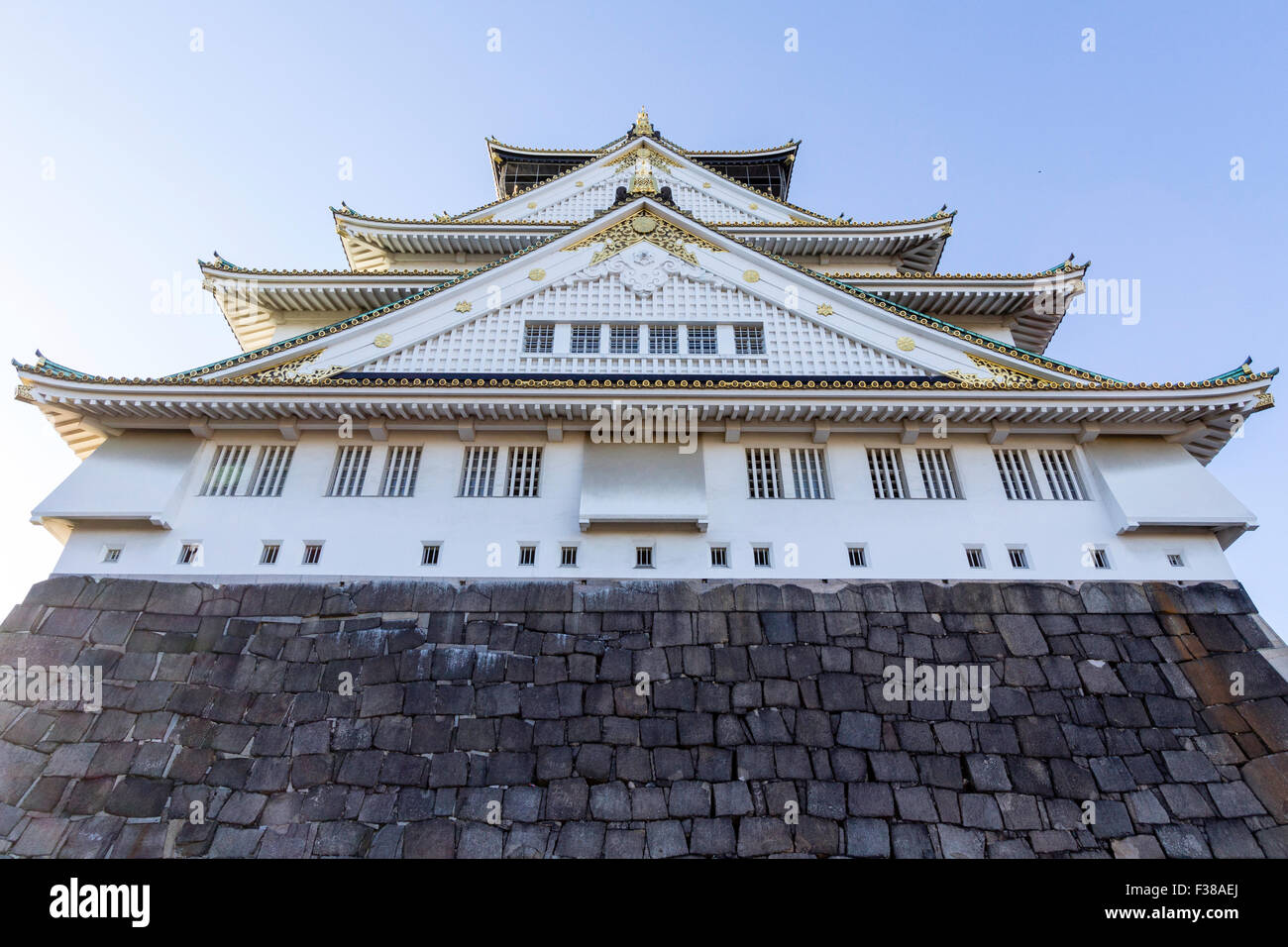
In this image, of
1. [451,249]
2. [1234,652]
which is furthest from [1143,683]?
[451,249]

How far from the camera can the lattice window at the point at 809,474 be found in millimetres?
12195

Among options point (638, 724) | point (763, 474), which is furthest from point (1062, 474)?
point (638, 724)

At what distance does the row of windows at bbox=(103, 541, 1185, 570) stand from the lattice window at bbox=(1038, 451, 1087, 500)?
1.05 meters

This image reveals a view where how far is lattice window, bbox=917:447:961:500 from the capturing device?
12.3 metres

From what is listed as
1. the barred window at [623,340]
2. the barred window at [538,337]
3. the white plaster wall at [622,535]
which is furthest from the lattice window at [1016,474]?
the barred window at [538,337]

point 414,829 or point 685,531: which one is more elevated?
point 685,531

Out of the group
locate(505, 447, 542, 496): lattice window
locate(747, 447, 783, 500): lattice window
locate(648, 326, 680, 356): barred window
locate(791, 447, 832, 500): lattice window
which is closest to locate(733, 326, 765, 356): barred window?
locate(648, 326, 680, 356): barred window

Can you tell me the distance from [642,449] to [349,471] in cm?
513

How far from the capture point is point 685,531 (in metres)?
11.8

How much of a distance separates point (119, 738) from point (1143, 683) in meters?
14.5

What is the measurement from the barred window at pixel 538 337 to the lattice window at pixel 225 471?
540cm

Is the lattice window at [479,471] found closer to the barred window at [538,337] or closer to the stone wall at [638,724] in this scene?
the stone wall at [638,724]
